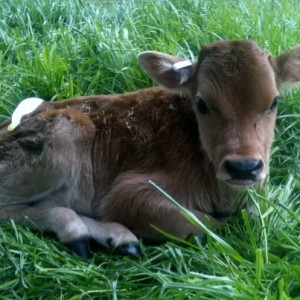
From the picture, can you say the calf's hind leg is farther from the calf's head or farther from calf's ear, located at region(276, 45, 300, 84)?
calf's ear, located at region(276, 45, 300, 84)

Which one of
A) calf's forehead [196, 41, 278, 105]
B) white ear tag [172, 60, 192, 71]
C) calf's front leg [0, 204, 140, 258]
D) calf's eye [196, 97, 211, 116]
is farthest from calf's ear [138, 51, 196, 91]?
calf's front leg [0, 204, 140, 258]

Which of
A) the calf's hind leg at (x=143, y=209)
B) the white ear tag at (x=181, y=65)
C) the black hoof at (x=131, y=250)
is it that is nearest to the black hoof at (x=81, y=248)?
the black hoof at (x=131, y=250)

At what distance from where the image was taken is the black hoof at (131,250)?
5410 millimetres

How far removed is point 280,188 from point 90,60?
2606 millimetres

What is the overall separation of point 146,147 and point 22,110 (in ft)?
3.51

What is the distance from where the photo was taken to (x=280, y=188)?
6.04m

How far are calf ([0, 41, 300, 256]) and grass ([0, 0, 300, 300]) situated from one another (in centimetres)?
25

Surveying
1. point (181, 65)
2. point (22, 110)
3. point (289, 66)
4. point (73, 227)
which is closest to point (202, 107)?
point (181, 65)

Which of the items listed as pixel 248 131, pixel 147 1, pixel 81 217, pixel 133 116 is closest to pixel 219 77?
pixel 248 131

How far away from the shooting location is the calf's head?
5277mm

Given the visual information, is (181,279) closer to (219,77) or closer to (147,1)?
(219,77)

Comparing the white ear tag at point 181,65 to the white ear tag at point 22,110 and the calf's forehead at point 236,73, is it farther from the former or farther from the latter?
the white ear tag at point 22,110

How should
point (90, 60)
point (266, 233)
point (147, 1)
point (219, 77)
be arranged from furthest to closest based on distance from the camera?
point (147, 1), point (90, 60), point (219, 77), point (266, 233)

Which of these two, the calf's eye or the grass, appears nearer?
the grass
